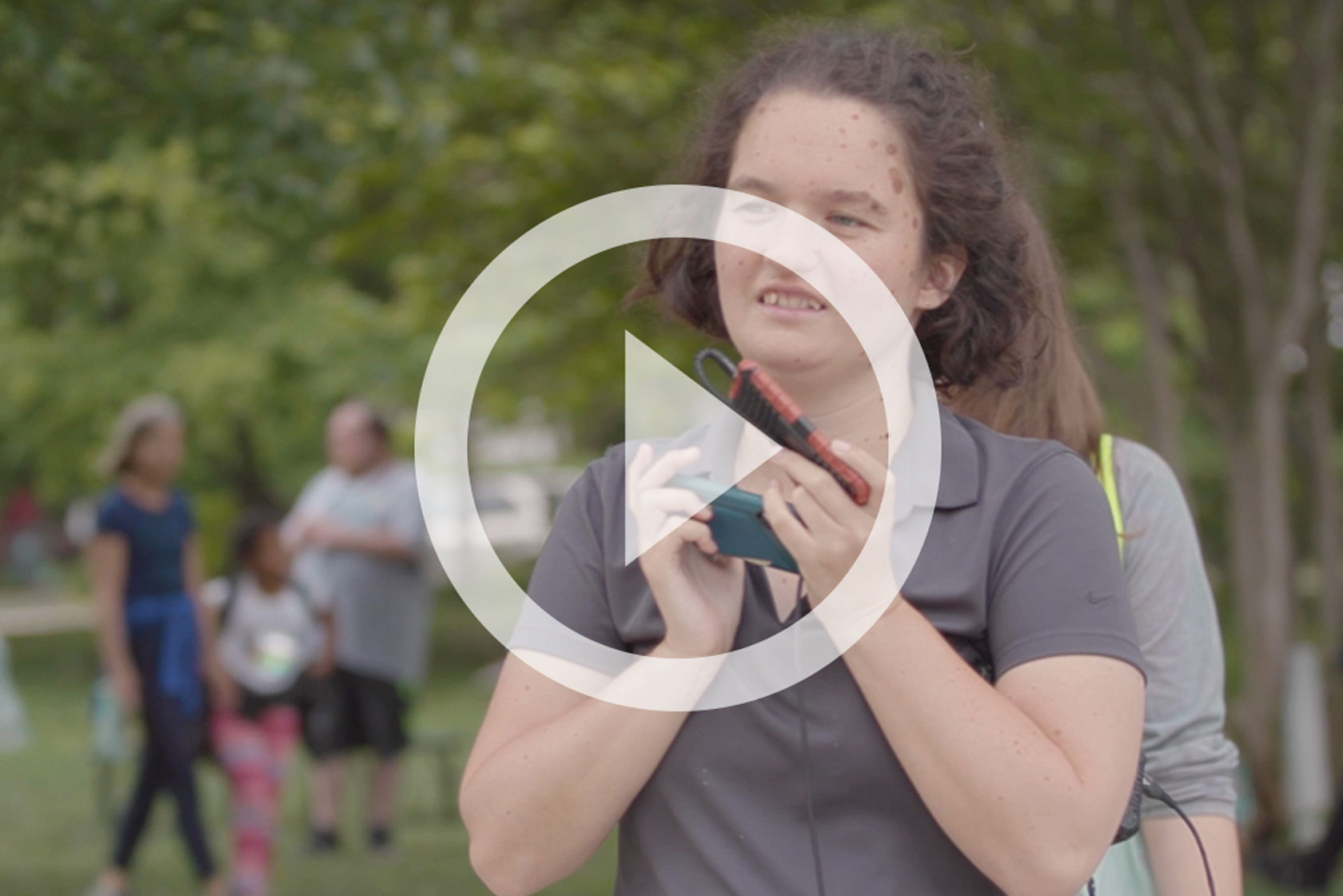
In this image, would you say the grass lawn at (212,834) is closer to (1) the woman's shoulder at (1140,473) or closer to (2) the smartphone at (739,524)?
(1) the woman's shoulder at (1140,473)

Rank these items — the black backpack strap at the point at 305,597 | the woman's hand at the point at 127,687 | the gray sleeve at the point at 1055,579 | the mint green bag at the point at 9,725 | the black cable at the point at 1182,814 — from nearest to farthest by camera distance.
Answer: the gray sleeve at the point at 1055,579, the black cable at the point at 1182,814, the woman's hand at the point at 127,687, the black backpack strap at the point at 305,597, the mint green bag at the point at 9,725

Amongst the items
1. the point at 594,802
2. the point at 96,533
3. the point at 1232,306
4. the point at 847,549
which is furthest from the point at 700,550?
the point at 1232,306

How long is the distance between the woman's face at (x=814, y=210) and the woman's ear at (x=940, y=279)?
0.08 metres

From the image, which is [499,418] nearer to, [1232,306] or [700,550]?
[1232,306]

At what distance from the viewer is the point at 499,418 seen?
12.6 m

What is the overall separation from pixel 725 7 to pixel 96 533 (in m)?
3.71

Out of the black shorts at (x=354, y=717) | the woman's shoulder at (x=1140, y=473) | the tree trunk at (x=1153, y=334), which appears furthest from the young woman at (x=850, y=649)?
the tree trunk at (x=1153, y=334)

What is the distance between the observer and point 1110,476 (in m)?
2.20

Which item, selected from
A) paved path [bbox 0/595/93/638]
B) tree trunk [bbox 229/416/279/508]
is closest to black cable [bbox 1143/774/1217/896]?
tree trunk [bbox 229/416/279/508]

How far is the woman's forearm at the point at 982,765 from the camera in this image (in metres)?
1.37

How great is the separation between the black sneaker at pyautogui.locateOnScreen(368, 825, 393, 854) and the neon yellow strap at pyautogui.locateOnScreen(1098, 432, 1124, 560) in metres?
6.60

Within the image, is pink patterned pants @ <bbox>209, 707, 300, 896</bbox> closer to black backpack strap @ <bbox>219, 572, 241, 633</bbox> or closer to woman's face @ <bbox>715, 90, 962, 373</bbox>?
black backpack strap @ <bbox>219, 572, 241, 633</bbox>

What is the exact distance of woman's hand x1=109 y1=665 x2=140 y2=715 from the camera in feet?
21.9

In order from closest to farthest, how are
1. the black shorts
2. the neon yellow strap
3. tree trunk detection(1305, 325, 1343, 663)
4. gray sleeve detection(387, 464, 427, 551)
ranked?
1. the neon yellow strap
2. the black shorts
3. gray sleeve detection(387, 464, 427, 551)
4. tree trunk detection(1305, 325, 1343, 663)
